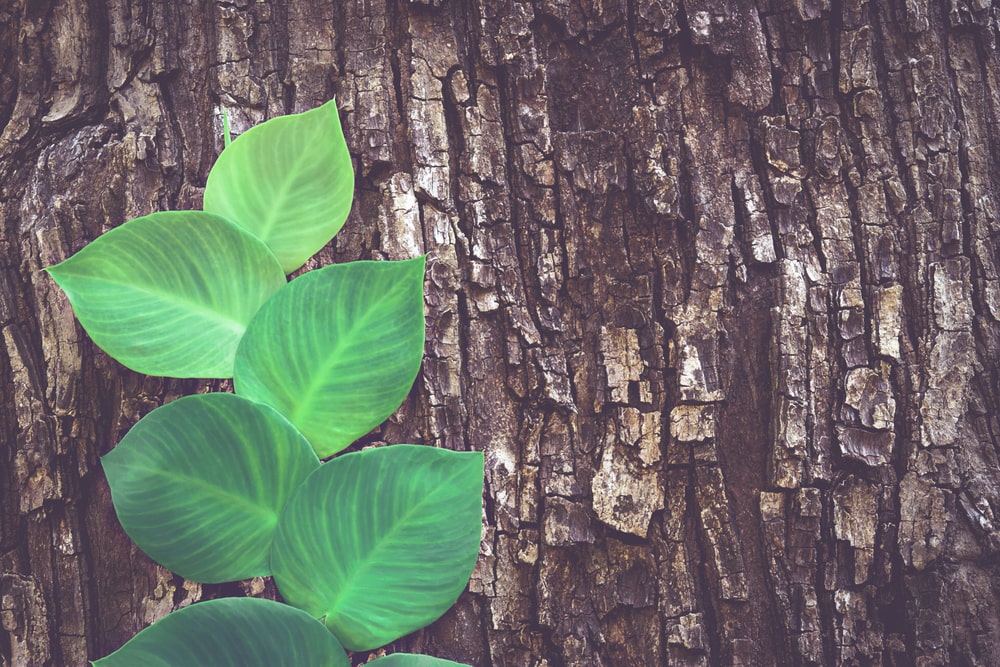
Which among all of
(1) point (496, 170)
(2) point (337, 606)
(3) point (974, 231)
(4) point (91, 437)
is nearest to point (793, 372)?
(3) point (974, 231)

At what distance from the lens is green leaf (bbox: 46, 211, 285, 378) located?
0.53 m

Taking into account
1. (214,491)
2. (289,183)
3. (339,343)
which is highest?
(289,183)

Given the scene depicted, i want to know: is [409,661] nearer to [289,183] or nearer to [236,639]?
[236,639]

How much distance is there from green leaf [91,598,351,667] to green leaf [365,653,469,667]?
0.03 meters

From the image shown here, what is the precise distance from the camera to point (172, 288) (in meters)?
0.55

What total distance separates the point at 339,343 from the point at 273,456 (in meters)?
0.11

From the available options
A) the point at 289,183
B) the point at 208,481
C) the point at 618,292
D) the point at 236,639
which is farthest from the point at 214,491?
the point at 618,292

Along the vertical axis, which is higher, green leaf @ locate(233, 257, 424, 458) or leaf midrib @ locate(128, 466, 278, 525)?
green leaf @ locate(233, 257, 424, 458)

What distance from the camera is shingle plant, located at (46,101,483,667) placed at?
50 centimetres

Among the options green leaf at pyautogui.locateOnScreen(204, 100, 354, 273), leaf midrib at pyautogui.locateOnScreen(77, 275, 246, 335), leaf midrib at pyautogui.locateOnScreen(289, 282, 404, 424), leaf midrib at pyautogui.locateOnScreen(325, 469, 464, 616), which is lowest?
leaf midrib at pyautogui.locateOnScreen(325, 469, 464, 616)

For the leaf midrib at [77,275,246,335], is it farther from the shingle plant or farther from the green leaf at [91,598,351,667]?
the green leaf at [91,598,351,667]

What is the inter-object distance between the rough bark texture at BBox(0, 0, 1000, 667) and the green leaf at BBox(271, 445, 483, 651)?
43mm

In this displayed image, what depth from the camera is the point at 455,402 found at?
0.56 m

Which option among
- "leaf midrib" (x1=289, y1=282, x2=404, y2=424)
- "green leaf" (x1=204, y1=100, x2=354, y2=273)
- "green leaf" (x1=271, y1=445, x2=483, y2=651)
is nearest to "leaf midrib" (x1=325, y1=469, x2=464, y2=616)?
"green leaf" (x1=271, y1=445, x2=483, y2=651)
